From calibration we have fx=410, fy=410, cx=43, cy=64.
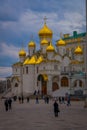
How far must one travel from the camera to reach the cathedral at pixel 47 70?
229 feet

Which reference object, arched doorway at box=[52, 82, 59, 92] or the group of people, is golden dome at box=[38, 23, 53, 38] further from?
the group of people

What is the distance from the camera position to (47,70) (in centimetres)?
7025

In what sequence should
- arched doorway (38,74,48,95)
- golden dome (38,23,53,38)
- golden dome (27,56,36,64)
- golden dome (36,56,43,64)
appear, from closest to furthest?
arched doorway (38,74,48,95) → golden dome (36,56,43,64) → golden dome (27,56,36,64) → golden dome (38,23,53,38)

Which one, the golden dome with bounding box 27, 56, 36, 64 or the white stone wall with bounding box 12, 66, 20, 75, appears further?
the white stone wall with bounding box 12, 66, 20, 75

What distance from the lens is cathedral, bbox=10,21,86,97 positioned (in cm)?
6994

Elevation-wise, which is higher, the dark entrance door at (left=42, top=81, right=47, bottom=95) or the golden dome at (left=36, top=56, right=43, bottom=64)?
the golden dome at (left=36, top=56, right=43, bottom=64)

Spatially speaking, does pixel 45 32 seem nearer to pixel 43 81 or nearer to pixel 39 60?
pixel 39 60

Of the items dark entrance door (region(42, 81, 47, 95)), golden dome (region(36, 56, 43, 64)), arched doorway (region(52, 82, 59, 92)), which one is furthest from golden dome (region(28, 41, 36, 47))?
arched doorway (region(52, 82, 59, 92))

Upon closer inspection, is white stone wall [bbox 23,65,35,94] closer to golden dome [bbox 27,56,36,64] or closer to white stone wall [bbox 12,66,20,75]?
golden dome [bbox 27,56,36,64]

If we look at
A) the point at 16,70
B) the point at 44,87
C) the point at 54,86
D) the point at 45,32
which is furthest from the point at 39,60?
the point at 16,70

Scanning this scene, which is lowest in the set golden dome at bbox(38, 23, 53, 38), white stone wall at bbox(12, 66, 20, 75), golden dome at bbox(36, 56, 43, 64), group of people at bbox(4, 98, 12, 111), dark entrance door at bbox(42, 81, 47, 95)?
group of people at bbox(4, 98, 12, 111)

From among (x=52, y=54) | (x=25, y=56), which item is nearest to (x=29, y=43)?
(x=25, y=56)

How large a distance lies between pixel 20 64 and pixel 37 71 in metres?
5.73

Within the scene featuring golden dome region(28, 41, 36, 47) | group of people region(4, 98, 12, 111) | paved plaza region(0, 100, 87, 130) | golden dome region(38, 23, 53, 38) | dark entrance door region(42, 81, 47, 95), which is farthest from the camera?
golden dome region(28, 41, 36, 47)
